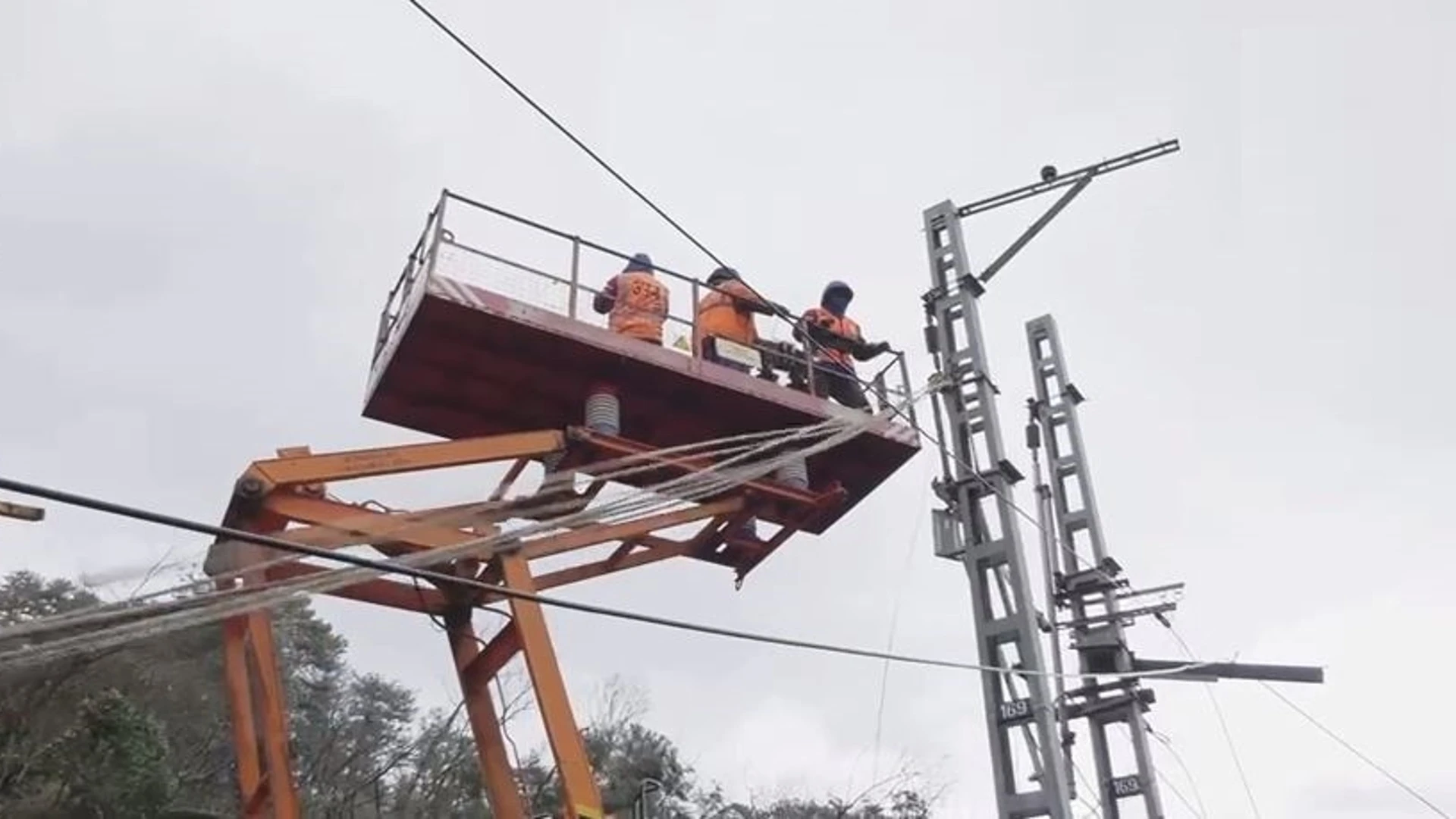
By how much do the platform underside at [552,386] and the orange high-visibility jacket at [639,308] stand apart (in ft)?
0.69

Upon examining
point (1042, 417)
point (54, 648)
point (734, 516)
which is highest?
point (1042, 417)

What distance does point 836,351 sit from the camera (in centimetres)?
1099

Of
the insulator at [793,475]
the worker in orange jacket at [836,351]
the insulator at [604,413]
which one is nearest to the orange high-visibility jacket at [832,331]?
the worker in orange jacket at [836,351]

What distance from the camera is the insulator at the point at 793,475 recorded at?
401 inches

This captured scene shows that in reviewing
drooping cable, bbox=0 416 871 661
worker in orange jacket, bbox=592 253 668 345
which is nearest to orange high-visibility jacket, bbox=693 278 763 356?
worker in orange jacket, bbox=592 253 668 345

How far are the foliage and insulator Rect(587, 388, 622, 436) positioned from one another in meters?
2.34

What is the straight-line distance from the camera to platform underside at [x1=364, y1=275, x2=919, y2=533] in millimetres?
9172

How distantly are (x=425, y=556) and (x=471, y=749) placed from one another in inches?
985

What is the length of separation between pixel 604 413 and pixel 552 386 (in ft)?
1.71

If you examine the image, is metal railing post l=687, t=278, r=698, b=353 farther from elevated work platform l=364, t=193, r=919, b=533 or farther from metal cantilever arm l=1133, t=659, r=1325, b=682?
metal cantilever arm l=1133, t=659, r=1325, b=682

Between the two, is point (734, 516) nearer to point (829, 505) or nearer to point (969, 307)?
point (829, 505)

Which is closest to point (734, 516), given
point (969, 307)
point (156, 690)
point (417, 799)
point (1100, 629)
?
point (969, 307)

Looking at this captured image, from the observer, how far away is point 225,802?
81.3 ft

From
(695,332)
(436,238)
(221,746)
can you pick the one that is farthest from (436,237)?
(221,746)
